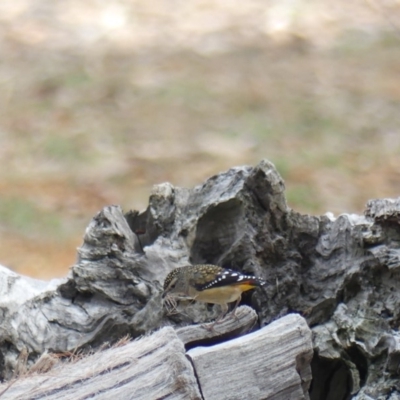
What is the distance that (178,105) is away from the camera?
719 cm

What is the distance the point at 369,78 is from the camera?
301 inches

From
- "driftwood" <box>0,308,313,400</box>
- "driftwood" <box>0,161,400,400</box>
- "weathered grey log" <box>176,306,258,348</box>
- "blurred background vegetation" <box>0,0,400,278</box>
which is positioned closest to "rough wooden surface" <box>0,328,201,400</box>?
"driftwood" <box>0,308,313,400</box>

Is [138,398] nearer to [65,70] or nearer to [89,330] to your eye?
[89,330]

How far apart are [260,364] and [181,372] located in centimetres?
27

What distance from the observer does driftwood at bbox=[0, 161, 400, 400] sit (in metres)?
3.50

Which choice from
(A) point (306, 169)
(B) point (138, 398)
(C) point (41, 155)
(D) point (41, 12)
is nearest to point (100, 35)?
(D) point (41, 12)

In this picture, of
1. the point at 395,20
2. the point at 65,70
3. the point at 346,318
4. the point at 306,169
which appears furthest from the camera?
the point at 395,20

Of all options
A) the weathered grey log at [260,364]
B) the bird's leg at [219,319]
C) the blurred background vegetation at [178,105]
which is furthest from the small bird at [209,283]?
the blurred background vegetation at [178,105]

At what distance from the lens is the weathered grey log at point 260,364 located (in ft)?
10.2

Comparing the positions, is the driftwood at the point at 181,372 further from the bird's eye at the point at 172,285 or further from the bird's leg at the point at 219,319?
the bird's eye at the point at 172,285

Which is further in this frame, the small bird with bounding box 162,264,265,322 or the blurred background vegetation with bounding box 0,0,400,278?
the blurred background vegetation with bounding box 0,0,400,278

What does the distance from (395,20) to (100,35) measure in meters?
2.31

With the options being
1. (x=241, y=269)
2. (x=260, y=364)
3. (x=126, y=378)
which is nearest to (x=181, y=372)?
(x=126, y=378)

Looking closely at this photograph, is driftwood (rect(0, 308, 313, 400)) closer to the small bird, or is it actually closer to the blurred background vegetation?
the small bird
